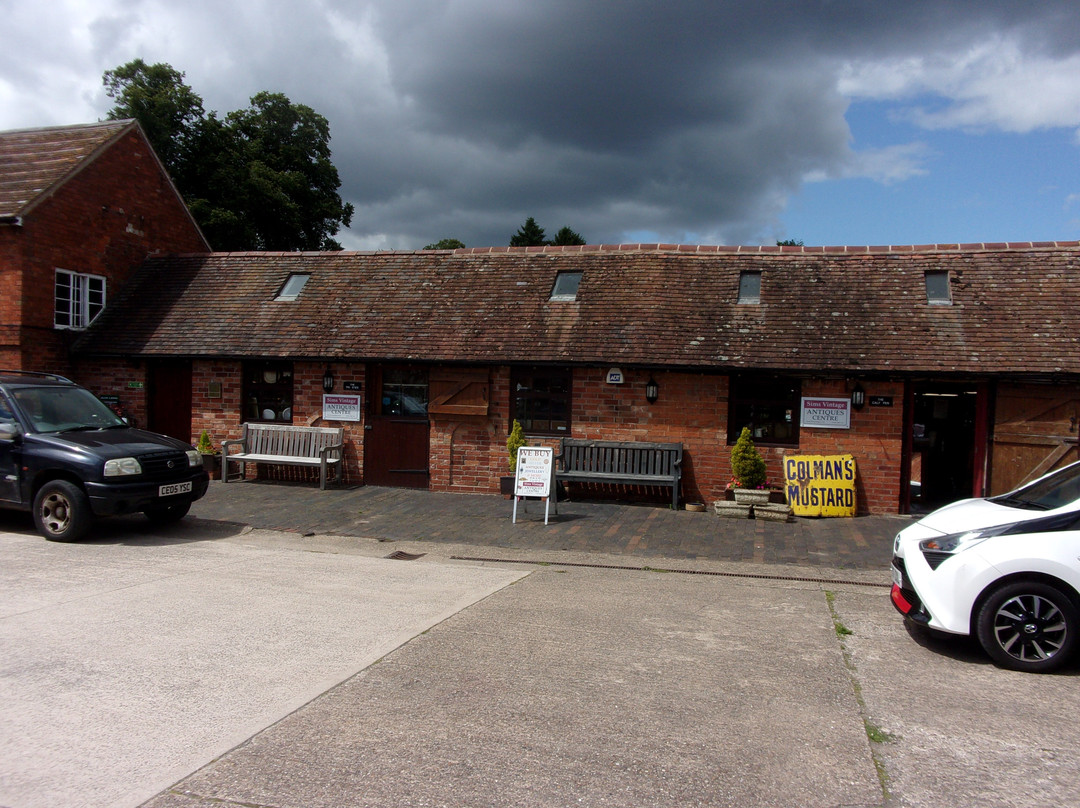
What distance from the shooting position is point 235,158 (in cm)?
3123

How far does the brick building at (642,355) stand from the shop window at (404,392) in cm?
4

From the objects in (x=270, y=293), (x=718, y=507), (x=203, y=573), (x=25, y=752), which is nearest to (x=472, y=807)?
(x=25, y=752)

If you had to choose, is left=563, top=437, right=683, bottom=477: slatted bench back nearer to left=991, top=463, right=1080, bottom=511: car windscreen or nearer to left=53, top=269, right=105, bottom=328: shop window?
left=991, top=463, right=1080, bottom=511: car windscreen

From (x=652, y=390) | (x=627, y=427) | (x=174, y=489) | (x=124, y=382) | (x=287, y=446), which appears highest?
(x=652, y=390)

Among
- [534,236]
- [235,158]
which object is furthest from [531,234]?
[235,158]

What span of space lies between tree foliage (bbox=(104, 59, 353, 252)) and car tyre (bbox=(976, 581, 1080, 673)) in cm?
2937

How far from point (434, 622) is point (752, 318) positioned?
9194 millimetres

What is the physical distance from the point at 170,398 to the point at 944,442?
16.5 m

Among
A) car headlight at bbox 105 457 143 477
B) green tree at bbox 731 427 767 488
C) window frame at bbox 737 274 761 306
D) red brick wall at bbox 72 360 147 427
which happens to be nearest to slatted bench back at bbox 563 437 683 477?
green tree at bbox 731 427 767 488

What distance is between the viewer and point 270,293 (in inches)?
642

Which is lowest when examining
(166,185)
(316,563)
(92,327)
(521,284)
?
(316,563)

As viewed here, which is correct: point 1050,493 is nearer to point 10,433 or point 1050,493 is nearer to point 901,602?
point 901,602

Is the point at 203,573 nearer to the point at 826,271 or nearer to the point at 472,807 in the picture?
the point at 472,807

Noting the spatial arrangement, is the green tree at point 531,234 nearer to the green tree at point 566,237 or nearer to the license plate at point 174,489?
the green tree at point 566,237
